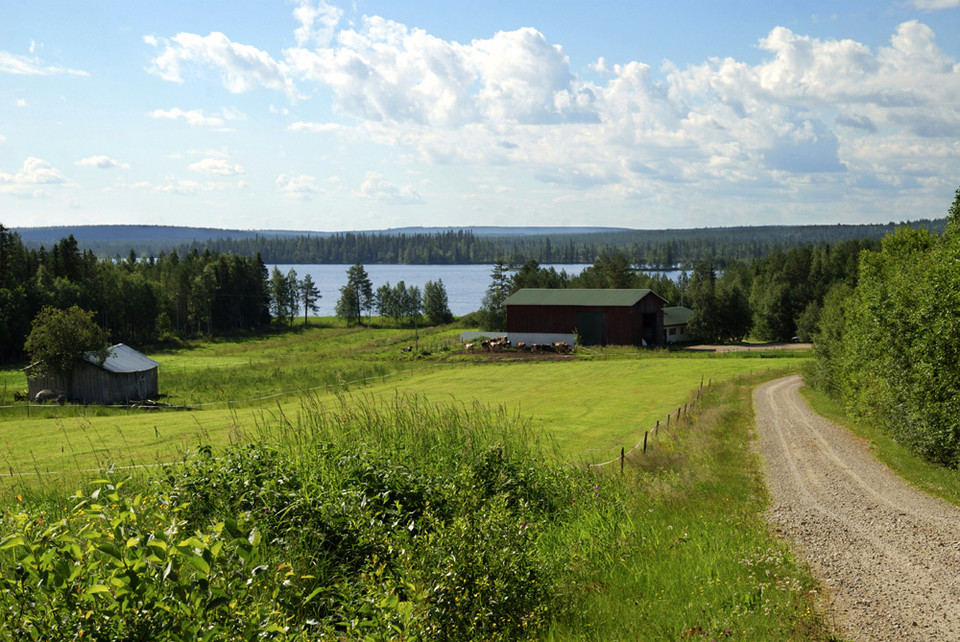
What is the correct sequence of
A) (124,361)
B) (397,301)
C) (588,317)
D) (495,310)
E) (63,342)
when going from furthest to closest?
(397,301) → (495,310) → (588,317) → (124,361) → (63,342)

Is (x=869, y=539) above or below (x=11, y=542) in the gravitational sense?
below

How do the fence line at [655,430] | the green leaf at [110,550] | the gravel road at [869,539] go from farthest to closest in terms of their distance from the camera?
the fence line at [655,430] < the gravel road at [869,539] < the green leaf at [110,550]

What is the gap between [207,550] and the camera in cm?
466

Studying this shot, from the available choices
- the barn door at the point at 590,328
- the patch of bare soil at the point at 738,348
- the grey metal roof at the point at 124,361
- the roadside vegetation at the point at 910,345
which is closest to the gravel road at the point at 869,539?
the roadside vegetation at the point at 910,345

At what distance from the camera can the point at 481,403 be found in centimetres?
3559

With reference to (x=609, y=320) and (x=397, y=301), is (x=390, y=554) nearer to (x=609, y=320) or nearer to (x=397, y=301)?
(x=609, y=320)

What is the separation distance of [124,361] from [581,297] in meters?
46.4

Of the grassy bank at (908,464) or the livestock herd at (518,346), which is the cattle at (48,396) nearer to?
the livestock herd at (518,346)

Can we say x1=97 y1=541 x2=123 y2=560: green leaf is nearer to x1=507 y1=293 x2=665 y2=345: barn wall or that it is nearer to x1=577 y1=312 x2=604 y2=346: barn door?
x1=507 y1=293 x2=665 y2=345: barn wall

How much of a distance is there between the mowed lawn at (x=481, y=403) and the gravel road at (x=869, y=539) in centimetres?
550

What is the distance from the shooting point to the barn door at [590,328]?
72562 millimetres

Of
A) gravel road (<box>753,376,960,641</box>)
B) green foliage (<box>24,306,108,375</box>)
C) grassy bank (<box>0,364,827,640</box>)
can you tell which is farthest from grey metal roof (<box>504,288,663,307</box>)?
grassy bank (<box>0,364,827,640</box>)

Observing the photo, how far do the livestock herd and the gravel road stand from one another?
1806 inches

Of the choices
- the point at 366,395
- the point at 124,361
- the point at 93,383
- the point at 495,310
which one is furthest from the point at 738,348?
the point at 366,395
